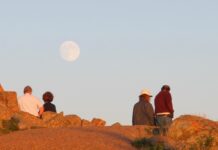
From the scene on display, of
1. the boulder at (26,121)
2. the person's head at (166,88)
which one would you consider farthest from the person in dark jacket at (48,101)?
the person's head at (166,88)

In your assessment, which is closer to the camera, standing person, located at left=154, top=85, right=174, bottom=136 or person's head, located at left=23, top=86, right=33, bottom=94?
standing person, located at left=154, top=85, right=174, bottom=136

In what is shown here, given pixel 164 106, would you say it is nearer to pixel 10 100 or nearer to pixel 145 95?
pixel 145 95

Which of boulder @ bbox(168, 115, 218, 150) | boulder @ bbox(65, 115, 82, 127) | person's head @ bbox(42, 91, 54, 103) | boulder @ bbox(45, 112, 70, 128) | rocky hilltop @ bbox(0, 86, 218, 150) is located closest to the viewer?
rocky hilltop @ bbox(0, 86, 218, 150)

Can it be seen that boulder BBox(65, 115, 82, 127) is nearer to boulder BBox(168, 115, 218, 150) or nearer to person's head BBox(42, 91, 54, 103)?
person's head BBox(42, 91, 54, 103)

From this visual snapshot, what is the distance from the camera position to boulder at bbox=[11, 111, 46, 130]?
22.6 m

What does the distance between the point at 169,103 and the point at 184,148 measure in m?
5.15

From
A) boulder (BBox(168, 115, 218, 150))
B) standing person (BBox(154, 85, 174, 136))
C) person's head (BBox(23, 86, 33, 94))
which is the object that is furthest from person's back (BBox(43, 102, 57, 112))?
boulder (BBox(168, 115, 218, 150))

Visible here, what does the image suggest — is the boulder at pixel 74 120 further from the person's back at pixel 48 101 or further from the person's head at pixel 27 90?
the person's head at pixel 27 90

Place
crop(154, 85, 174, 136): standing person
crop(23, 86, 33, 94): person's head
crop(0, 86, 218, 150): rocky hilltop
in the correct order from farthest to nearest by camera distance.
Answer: crop(23, 86, 33, 94): person's head → crop(154, 85, 174, 136): standing person → crop(0, 86, 218, 150): rocky hilltop

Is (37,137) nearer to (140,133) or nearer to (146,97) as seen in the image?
(140,133)

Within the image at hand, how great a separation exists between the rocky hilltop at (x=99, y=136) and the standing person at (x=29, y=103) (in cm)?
30

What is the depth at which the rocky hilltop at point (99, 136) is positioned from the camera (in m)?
16.8

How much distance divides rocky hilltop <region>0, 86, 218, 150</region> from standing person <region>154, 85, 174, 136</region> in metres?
1.12

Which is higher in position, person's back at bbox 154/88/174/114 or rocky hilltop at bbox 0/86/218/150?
person's back at bbox 154/88/174/114
